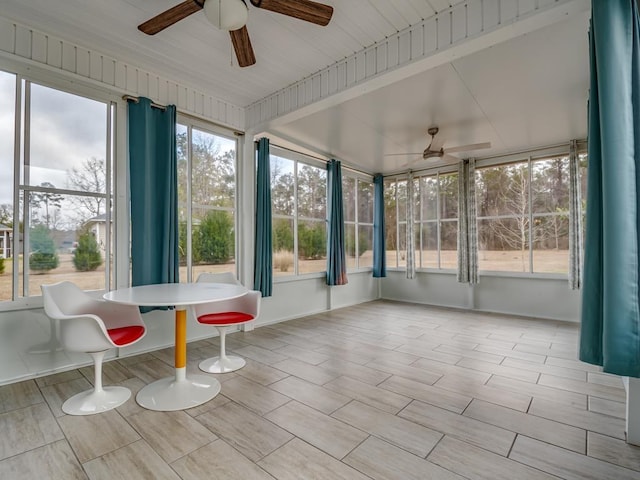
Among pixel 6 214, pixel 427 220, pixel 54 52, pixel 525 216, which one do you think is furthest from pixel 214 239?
pixel 525 216

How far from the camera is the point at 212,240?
3.95m

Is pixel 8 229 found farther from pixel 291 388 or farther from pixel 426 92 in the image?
pixel 426 92

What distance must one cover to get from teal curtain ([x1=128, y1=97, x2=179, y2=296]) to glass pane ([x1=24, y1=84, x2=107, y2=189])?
291mm

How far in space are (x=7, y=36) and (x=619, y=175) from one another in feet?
14.0

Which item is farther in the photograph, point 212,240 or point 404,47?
point 212,240

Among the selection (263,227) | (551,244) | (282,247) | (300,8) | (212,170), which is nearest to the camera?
(300,8)

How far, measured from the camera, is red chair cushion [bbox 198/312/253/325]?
278 cm

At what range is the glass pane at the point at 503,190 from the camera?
5.47m

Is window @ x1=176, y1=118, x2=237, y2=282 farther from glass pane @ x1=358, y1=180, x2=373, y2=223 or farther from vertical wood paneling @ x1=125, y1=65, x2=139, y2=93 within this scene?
glass pane @ x1=358, y1=180, x2=373, y2=223

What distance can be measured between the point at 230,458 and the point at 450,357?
242 cm

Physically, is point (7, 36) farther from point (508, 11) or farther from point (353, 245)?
point (353, 245)

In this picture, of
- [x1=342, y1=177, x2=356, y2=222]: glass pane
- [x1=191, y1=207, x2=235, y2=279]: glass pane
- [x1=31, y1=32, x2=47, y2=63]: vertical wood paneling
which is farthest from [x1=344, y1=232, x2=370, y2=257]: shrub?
[x1=31, y1=32, x2=47, y2=63]: vertical wood paneling

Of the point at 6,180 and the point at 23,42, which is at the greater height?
the point at 23,42

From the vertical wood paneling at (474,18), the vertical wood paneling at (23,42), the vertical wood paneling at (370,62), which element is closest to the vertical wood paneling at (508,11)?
the vertical wood paneling at (474,18)
